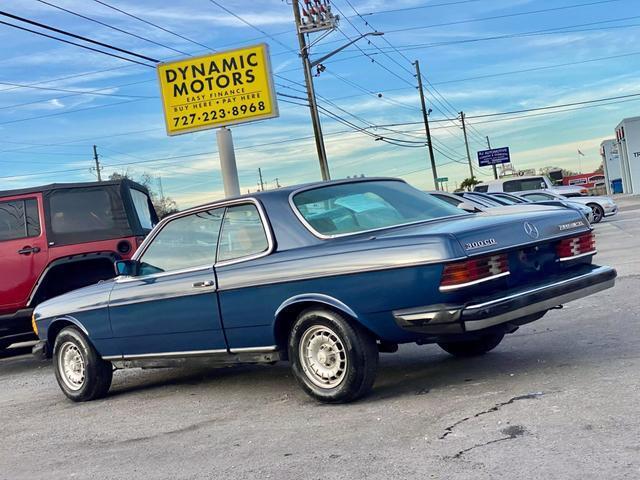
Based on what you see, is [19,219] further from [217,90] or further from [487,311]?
[217,90]

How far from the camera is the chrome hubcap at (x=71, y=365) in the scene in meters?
6.80

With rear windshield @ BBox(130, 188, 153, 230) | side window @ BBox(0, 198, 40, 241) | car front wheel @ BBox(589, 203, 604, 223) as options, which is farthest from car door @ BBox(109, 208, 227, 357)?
car front wheel @ BBox(589, 203, 604, 223)

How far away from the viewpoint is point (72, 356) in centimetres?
692

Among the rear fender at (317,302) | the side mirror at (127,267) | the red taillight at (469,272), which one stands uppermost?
the side mirror at (127,267)

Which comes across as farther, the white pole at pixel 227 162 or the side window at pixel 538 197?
the side window at pixel 538 197

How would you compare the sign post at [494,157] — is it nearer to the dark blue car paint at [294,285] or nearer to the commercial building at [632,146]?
the commercial building at [632,146]

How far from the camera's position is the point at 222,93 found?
63.1 ft

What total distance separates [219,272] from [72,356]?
2165 millimetres

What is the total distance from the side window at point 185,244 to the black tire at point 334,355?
41.8 inches

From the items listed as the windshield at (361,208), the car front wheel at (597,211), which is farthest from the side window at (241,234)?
the car front wheel at (597,211)

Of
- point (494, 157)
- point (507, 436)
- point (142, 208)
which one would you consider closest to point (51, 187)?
point (142, 208)

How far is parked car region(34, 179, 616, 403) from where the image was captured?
4695 millimetres

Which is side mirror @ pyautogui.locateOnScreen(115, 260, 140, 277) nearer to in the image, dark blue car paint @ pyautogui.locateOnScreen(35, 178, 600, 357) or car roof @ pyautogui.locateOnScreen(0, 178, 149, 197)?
dark blue car paint @ pyautogui.locateOnScreen(35, 178, 600, 357)

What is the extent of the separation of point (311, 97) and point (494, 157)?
61.2 metres
